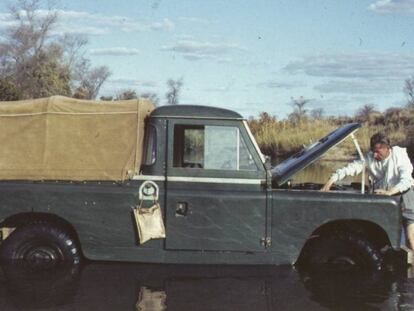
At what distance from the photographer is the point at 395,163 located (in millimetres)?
8422

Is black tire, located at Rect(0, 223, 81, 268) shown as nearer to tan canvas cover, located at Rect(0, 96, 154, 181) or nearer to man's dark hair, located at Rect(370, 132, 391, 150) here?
tan canvas cover, located at Rect(0, 96, 154, 181)

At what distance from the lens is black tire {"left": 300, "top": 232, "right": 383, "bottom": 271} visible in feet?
25.8

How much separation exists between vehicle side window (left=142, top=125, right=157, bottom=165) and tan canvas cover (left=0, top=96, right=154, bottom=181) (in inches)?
2.9

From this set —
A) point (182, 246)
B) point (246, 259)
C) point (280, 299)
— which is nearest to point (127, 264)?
point (182, 246)

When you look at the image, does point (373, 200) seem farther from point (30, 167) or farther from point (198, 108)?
point (30, 167)

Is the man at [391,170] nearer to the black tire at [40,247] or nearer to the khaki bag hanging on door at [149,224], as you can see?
the khaki bag hanging on door at [149,224]

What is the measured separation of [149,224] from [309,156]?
78.2 inches

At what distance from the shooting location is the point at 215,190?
25.4ft

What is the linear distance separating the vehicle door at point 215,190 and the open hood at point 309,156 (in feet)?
0.88

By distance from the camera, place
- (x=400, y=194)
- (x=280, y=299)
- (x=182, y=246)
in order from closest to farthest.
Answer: (x=280, y=299) → (x=182, y=246) → (x=400, y=194)

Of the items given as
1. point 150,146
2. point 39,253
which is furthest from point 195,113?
point 39,253

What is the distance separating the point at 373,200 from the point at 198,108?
221 centimetres

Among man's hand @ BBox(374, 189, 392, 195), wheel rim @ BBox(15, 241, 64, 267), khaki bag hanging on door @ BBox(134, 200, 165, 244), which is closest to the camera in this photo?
khaki bag hanging on door @ BBox(134, 200, 165, 244)

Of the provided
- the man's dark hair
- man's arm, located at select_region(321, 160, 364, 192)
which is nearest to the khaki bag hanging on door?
man's arm, located at select_region(321, 160, 364, 192)
